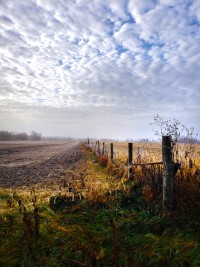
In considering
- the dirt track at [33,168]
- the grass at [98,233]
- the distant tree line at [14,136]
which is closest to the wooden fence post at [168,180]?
the grass at [98,233]

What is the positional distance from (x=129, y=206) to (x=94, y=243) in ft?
6.88

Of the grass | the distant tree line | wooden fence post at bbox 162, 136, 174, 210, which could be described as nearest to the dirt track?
the grass

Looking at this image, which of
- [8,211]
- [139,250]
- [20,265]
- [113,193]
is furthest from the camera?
[113,193]

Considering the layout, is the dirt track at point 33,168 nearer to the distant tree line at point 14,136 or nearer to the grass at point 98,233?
the grass at point 98,233

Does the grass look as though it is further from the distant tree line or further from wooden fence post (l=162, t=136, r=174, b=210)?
the distant tree line

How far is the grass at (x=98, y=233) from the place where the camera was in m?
4.02

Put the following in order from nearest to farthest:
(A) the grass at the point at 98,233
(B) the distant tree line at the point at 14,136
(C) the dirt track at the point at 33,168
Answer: (A) the grass at the point at 98,233 → (C) the dirt track at the point at 33,168 → (B) the distant tree line at the point at 14,136

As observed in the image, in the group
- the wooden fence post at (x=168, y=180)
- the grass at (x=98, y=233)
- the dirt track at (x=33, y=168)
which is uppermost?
the wooden fence post at (x=168, y=180)

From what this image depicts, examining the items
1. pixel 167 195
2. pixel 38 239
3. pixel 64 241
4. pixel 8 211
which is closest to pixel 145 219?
pixel 167 195

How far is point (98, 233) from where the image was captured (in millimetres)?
4996

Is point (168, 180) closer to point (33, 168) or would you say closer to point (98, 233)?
point (98, 233)

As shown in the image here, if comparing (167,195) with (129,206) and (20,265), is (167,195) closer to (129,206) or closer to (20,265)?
(129,206)

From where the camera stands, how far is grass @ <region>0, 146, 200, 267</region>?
402 centimetres

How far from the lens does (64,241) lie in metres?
4.61
